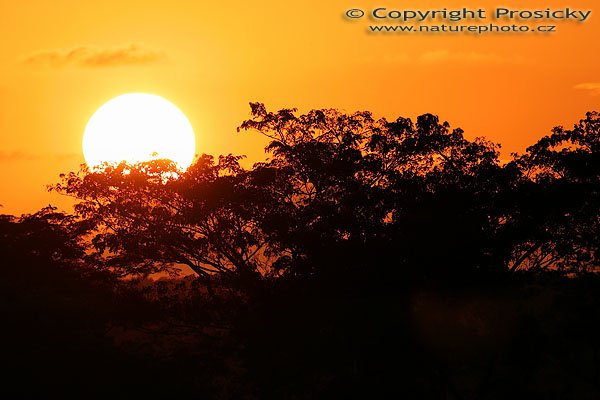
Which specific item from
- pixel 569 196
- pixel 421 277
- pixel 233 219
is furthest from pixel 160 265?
pixel 569 196

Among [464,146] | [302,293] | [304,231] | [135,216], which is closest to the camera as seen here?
[302,293]

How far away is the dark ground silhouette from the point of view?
21.2 m

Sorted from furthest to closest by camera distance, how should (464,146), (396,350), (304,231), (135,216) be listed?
(464,146)
(135,216)
(304,231)
(396,350)

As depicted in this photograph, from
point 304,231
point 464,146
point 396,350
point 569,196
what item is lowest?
point 396,350

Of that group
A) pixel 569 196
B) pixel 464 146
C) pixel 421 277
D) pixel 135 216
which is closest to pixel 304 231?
pixel 421 277

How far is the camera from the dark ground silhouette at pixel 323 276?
21.2 meters

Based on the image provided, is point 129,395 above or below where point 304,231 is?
below

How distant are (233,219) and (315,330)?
6526mm

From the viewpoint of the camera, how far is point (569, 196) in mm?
29422

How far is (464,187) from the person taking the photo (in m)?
29.1

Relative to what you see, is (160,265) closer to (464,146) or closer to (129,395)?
(129,395)

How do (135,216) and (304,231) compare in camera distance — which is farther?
(135,216)

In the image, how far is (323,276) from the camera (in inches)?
889

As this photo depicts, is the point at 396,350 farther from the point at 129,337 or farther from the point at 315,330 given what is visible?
the point at 129,337
